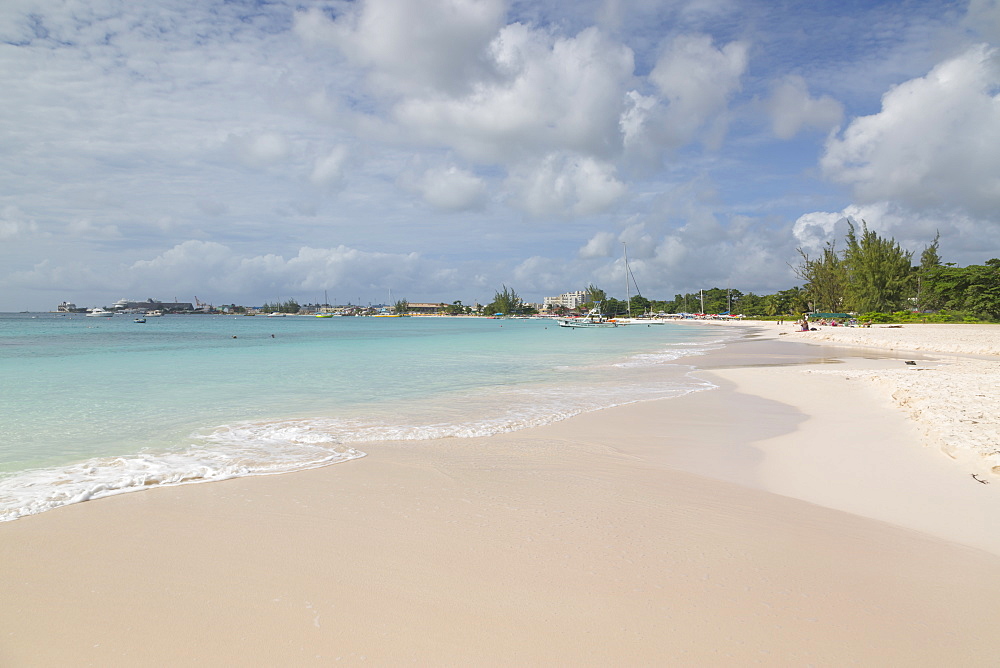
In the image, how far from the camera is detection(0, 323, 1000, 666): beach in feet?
9.86

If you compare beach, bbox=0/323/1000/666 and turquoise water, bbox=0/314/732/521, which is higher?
beach, bbox=0/323/1000/666

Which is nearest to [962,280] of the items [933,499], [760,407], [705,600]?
[760,407]

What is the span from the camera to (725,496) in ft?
18.7

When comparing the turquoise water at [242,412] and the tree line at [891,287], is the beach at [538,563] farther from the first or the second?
the tree line at [891,287]

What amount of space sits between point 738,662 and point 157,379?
20.7 metres

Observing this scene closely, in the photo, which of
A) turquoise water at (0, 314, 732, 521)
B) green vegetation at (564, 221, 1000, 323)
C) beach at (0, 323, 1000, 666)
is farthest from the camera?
green vegetation at (564, 221, 1000, 323)

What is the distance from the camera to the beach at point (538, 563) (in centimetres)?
301

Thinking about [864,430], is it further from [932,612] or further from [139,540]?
[139,540]

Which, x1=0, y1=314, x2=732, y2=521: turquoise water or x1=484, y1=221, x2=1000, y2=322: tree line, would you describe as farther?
x1=484, y1=221, x2=1000, y2=322: tree line

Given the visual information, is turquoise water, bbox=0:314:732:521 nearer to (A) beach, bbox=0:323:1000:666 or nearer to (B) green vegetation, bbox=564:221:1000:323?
(A) beach, bbox=0:323:1000:666

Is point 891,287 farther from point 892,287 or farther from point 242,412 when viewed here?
point 242,412

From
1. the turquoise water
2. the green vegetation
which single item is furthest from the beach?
the green vegetation

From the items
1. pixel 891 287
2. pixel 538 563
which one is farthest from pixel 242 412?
pixel 891 287

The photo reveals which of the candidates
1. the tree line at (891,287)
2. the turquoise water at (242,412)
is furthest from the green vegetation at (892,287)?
the turquoise water at (242,412)
